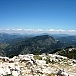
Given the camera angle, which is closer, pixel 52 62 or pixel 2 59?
pixel 2 59

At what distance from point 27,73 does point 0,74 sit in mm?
4610

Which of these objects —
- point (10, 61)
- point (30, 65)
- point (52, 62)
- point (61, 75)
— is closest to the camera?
point (61, 75)

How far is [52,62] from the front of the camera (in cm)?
3108

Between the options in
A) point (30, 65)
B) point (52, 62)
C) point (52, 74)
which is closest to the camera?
point (52, 74)

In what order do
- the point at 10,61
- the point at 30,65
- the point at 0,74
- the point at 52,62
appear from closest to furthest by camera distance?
1. the point at 0,74
2. the point at 30,65
3. the point at 10,61
4. the point at 52,62

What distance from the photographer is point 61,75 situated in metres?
19.2

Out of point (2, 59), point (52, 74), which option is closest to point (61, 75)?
point (52, 74)

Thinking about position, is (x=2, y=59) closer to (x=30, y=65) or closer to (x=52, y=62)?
(x=30, y=65)

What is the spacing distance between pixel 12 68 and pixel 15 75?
2119mm

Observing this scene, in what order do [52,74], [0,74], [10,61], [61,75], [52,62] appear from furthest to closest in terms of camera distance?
[52,62] < [10,61] < [52,74] < [61,75] < [0,74]

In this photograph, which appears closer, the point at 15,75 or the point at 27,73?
the point at 15,75

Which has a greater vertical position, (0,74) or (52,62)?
(0,74)

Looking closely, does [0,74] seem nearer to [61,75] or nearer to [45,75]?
[45,75]

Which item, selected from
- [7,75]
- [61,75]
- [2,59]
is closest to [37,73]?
[61,75]
